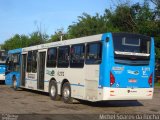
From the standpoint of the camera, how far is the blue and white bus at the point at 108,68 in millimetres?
14695

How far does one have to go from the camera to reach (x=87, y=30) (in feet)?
167

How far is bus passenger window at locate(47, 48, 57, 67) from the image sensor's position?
756 inches

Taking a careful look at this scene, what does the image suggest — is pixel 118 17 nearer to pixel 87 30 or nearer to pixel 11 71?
pixel 87 30

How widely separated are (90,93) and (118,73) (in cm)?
145

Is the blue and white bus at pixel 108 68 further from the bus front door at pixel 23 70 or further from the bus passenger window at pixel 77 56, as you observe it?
the bus front door at pixel 23 70

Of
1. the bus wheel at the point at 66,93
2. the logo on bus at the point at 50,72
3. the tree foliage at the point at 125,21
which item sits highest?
the tree foliage at the point at 125,21

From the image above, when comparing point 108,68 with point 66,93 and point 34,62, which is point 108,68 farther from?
point 34,62

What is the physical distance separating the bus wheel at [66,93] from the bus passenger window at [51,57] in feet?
5.79

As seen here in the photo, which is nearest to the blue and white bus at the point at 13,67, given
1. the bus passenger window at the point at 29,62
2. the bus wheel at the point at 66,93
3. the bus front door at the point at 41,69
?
the bus passenger window at the point at 29,62

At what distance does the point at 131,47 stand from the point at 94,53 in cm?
151

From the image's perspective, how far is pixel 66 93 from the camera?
1767 centimetres

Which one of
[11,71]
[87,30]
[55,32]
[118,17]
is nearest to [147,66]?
[11,71]

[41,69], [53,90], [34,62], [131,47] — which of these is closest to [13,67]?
[34,62]

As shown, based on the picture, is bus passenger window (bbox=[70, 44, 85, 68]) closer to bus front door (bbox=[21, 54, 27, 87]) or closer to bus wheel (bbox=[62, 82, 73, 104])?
bus wheel (bbox=[62, 82, 73, 104])
